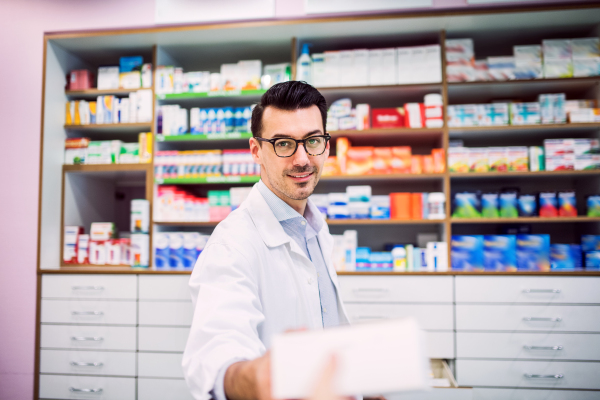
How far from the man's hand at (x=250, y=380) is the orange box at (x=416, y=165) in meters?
2.63

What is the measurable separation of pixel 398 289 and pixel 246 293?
2085 mm

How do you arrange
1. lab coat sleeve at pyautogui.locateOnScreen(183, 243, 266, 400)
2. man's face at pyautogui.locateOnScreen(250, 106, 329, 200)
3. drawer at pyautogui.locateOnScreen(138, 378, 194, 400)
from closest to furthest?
lab coat sleeve at pyautogui.locateOnScreen(183, 243, 266, 400) < man's face at pyautogui.locateOnScreen(250, 106, 329, 200) < drawer at pyautogui.locateOnScreen(138, 378, 194, 400)

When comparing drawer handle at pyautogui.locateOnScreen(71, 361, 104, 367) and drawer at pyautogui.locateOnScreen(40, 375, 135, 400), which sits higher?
drawer handle at pyautogui.locateOnScreen(71, 361, 104, 367)

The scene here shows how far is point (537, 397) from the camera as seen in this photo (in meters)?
2.62

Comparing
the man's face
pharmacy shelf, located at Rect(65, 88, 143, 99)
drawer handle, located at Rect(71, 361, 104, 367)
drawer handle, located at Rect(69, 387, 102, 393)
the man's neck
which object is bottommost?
drawer handle, located at Rect(69, 387, 102, 393)

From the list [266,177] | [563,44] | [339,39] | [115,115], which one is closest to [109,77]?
[115,115]

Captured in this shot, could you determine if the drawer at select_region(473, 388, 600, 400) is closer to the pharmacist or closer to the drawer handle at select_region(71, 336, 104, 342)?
the pharmacist

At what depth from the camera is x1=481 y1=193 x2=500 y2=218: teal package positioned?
9.68ft

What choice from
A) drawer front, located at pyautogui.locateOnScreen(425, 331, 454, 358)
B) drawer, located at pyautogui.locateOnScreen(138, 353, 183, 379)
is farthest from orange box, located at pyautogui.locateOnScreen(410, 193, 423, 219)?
drawer, located at pyautogui.locateOnScreen(138, 353, 183, 379)

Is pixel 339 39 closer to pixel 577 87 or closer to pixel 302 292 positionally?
pixel 577 87

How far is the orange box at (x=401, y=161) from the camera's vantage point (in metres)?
3.06

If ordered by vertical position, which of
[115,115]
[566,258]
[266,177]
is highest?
[115,115]

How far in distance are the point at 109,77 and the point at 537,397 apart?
14.0 feet

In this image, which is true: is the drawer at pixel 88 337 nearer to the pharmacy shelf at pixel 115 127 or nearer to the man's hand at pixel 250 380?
the pharmacy shelf at pixel 115 127
